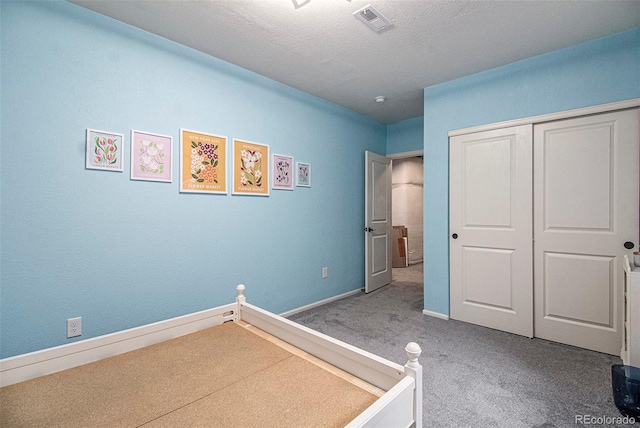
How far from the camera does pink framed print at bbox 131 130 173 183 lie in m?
2.16

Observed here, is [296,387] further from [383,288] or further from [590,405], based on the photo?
[383,288]

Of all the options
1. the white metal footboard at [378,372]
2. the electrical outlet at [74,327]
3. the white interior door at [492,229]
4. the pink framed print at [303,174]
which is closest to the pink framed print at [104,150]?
the electrical outlet at [74,327]

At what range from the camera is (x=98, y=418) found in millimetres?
987

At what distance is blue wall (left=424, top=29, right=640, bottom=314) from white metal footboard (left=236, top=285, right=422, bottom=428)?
2.26 meters

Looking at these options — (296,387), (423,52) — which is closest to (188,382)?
(296,387)

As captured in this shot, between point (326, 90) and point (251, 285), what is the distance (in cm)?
231

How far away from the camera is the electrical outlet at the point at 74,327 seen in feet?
6.26

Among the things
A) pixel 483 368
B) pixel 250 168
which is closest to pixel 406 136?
pixel 250 168

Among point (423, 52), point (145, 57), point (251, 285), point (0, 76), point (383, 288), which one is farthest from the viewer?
Result: point (383, 288)

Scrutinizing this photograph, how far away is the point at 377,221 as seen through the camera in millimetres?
4355

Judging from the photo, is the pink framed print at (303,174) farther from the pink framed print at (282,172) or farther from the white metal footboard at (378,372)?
the white metal footboard at (378,372)

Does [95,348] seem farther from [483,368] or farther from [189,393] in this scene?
[483,368]

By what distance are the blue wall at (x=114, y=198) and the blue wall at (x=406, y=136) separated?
2022 mm

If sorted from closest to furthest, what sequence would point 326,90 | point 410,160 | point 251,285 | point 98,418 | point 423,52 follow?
1. point 98,418
2. point 423,52
3. point 251,285
4. point 326,90
5. point 410,160
